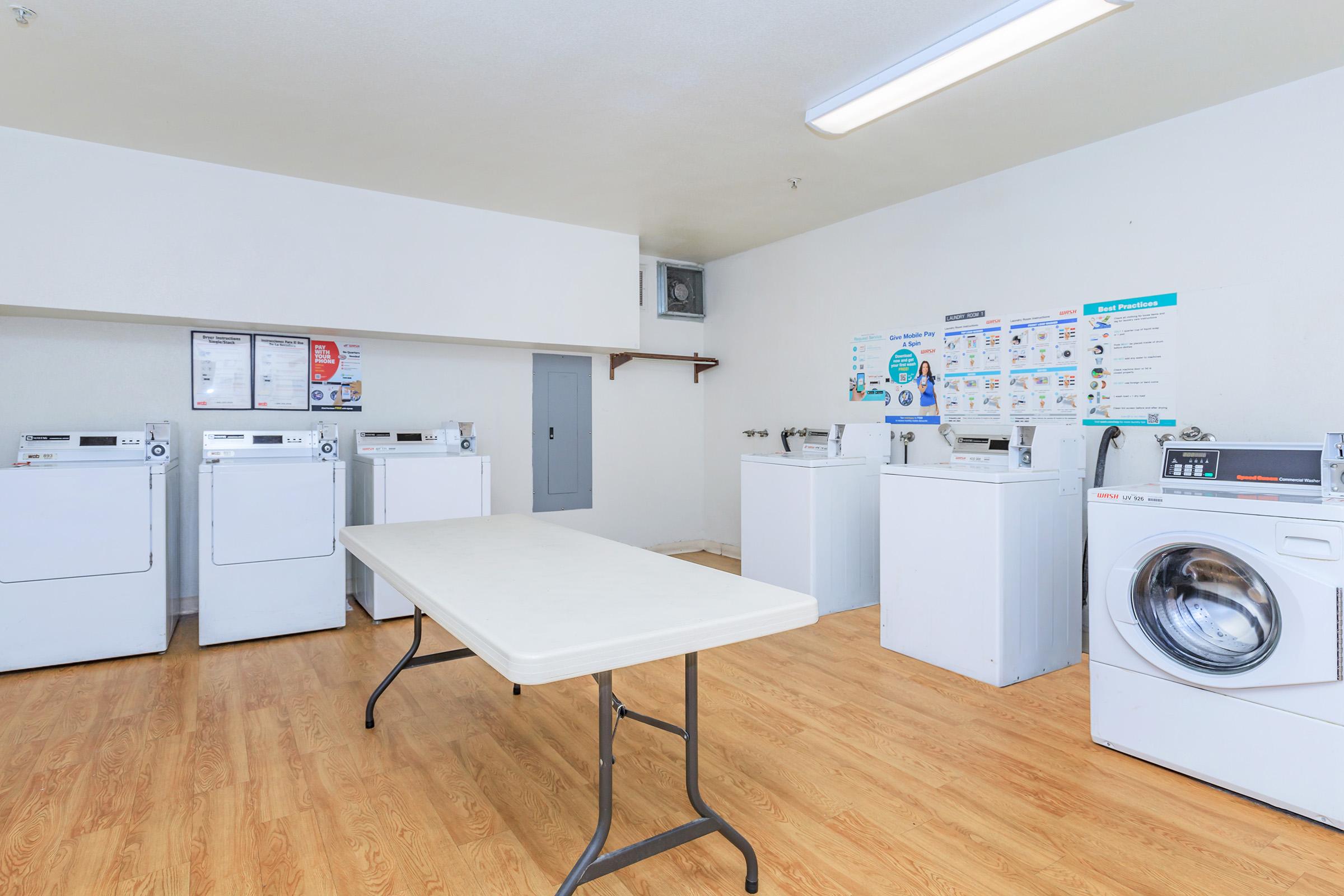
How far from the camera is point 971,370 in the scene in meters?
3.92

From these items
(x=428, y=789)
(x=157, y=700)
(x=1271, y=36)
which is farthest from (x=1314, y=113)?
(x=157, y=700)

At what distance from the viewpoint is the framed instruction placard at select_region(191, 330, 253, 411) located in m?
4.05

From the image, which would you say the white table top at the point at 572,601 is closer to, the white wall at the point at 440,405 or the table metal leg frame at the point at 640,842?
the table metal leg frame at the point at 640,842

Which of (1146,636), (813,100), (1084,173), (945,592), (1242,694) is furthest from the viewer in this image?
(1084,173)

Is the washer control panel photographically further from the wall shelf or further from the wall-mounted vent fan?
the wall-mounted vent fan

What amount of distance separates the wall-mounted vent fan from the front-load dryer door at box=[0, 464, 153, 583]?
3711 mm

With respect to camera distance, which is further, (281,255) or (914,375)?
(914,375)

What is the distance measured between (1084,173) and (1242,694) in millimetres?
2482

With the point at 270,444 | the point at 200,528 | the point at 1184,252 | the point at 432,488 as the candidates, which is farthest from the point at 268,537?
the point at 1184,252

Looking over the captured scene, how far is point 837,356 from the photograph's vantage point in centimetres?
475

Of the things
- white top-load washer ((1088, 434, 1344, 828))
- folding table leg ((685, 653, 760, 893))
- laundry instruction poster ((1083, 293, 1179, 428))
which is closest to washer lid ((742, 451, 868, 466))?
laundry instruction poster ((1083, 293, 1179, 428))

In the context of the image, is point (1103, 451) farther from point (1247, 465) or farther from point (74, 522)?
point (74, 522)

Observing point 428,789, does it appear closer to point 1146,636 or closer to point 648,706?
point 648,706

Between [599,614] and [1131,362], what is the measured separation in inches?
117
